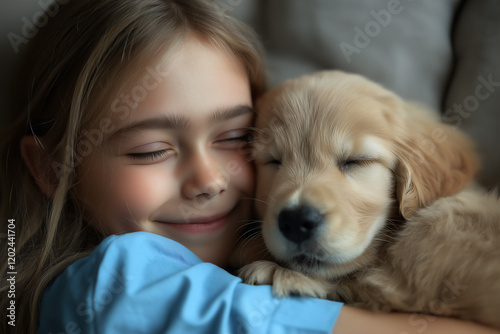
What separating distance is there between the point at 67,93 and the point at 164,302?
946 mm

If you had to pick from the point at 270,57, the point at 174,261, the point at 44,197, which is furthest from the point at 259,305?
the point at 270,57

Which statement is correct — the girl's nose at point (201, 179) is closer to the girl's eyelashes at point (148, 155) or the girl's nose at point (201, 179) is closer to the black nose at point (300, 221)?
the girl's eyelashes at point (148, 155)

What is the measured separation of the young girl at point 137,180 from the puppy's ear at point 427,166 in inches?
16.5

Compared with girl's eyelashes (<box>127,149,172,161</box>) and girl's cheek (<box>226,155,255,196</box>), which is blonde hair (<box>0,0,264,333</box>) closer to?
girl's eyelashes (<box>127,149,172,161</box>)

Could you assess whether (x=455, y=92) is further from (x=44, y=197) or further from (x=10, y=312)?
(x=10, y=312)

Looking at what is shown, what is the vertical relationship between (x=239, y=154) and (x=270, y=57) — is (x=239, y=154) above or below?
below

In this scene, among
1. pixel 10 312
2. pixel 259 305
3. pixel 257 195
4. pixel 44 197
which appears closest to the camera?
pixel 259 305

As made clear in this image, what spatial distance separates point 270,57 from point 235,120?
3.23ft

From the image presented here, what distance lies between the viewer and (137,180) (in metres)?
1.50

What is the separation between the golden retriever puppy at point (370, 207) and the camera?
4.08 ft

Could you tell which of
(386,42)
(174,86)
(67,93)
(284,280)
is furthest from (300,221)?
(386,42)

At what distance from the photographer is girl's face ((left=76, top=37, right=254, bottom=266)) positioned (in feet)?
4.96

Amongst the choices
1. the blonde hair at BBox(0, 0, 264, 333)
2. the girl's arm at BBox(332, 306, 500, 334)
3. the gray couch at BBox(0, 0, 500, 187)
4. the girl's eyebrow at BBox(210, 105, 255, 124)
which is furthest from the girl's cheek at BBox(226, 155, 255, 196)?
the gray couch at BBox(0, 0, 500, 187)

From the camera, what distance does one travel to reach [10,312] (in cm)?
156
